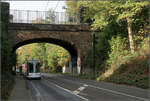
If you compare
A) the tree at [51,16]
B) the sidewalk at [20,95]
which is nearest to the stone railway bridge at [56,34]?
the tree at [51,16]

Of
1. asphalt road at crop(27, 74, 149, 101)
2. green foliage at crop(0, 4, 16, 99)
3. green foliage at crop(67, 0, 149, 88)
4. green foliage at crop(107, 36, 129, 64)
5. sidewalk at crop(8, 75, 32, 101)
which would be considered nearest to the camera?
sidewalk at crop(8, 75, 32, 101)

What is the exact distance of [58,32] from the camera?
42375mm

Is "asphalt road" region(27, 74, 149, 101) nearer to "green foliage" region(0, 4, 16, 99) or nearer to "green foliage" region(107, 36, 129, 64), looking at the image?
"green foliage" region(0, 4, 16, 99)

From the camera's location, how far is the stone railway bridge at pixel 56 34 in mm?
40906

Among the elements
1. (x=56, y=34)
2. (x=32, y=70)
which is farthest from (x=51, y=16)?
(x=32, y=70)

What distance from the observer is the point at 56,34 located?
42.3 metres

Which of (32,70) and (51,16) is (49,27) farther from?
(51,16)

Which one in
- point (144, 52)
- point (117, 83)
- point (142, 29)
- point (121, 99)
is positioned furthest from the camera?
point (142, 29)

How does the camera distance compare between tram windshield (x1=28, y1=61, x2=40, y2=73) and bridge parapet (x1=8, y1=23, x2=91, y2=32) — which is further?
bridge parapet (x1=8, y1=23, x2=91, y2=32)

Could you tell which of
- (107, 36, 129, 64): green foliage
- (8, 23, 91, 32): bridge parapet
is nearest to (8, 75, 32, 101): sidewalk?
(107, 36, 129, 64): green foliage

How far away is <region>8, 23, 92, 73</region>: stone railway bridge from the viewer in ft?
134

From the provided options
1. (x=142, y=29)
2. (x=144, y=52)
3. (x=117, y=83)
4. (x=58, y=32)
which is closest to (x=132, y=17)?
(x=142, y=29)

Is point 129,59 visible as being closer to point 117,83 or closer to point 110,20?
point 117,83

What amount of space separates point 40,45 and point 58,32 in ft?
205
